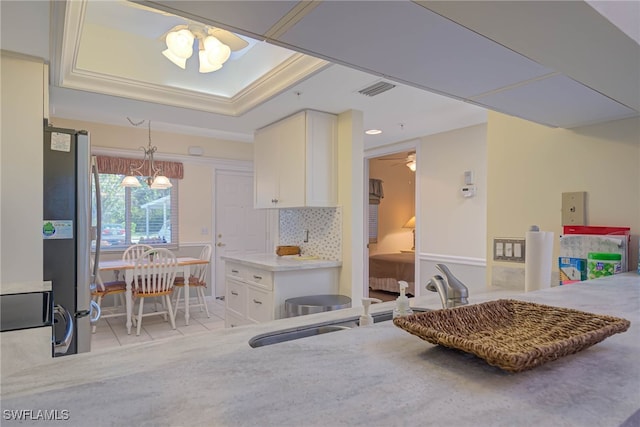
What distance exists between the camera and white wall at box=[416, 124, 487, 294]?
393 centimetres

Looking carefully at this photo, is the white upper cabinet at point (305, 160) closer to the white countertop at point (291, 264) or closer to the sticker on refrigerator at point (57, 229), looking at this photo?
the white countertop at point (291, 264)

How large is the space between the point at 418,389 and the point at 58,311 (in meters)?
2.10

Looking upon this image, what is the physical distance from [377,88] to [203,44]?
126 cm

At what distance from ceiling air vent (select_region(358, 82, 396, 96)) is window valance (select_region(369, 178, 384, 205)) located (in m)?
4.13

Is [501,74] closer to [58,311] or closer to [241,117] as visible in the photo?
[58,311]

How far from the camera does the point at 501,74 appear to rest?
1.12 m

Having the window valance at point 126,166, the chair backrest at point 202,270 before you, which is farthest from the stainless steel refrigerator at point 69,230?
the window valance at point 126,166

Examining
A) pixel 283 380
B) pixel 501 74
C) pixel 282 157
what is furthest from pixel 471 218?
pixel 283 380

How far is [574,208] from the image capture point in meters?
1.70

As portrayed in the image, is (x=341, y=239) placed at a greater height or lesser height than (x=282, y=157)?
lesser

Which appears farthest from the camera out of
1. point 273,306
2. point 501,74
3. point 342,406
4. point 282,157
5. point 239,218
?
point 239,218

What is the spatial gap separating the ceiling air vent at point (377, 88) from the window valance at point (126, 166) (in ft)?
11.1

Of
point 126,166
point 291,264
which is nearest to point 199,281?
point 126,166

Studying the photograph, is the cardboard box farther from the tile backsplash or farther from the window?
the window
